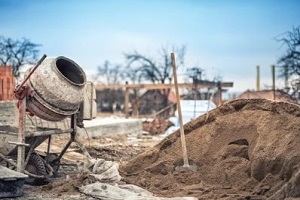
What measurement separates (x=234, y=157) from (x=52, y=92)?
311cm

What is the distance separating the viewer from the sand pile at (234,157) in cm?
681

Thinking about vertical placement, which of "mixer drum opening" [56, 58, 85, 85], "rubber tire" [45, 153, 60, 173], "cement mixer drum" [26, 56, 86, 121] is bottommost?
"rubber tire" [45, 153, 60, 173]

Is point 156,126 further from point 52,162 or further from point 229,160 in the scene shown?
point 229,160

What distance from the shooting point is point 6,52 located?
26484mm

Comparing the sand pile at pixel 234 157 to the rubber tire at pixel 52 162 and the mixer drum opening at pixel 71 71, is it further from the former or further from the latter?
the mixer drum opening at pixel 71 71

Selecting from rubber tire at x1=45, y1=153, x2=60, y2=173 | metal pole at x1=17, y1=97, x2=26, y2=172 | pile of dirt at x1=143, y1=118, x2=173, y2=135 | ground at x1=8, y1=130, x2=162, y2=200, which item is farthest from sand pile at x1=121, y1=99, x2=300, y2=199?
pile of dirt at x1=143, y1=118, x2=173, y2=135

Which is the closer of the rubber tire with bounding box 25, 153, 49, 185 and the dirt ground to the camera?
the dirt ground

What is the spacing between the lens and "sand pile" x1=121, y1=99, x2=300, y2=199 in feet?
22.3

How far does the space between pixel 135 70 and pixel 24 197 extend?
36575mm

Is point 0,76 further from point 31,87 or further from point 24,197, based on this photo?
point 24,197

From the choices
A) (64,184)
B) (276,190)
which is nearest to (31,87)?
(64,184)

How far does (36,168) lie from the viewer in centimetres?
837

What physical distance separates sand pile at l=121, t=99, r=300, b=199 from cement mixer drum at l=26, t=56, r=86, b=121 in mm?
1519

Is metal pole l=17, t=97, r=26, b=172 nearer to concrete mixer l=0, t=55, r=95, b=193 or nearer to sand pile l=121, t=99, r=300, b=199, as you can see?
concrete mixer l=0, t=55, r=95, b=193
